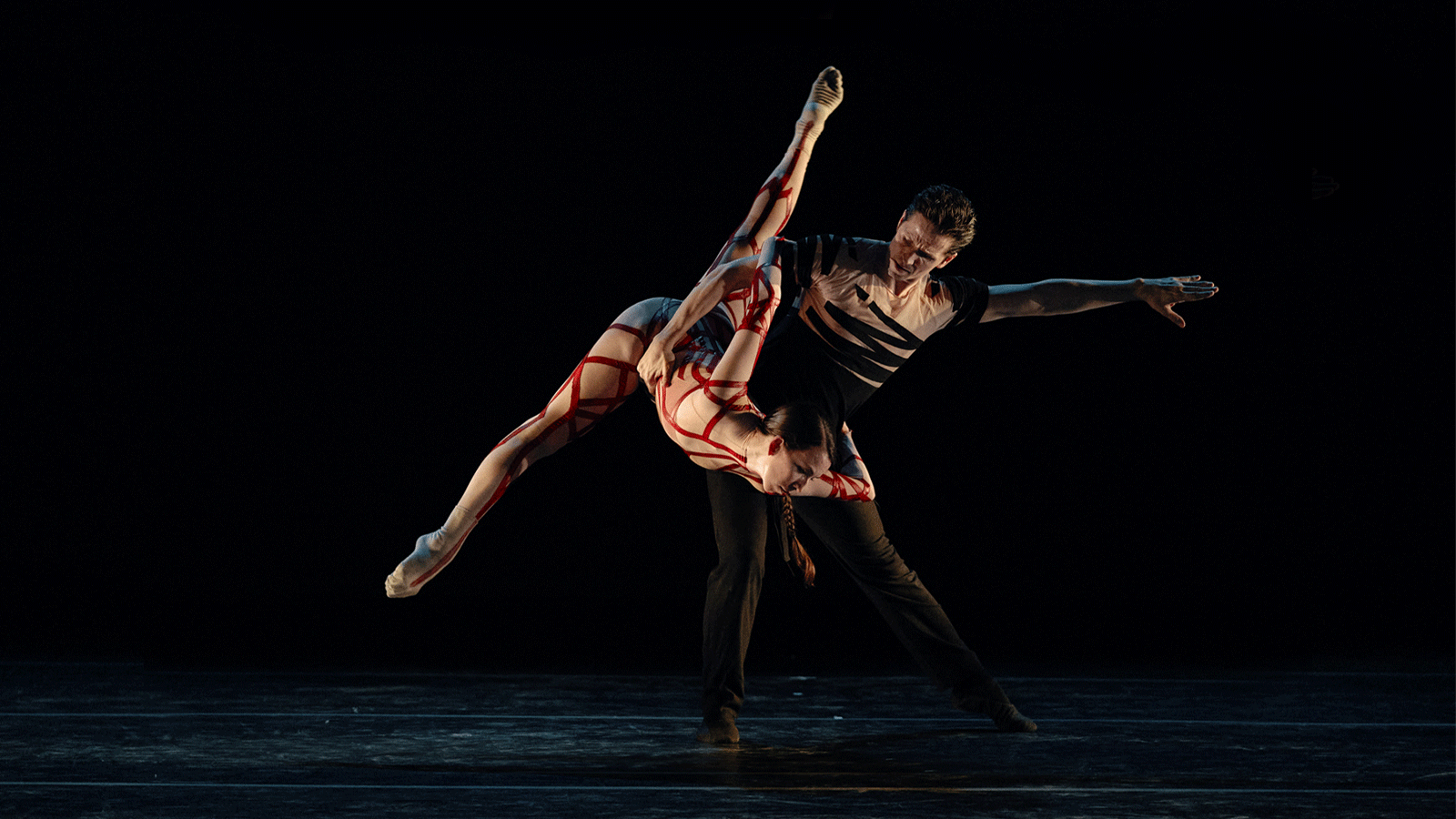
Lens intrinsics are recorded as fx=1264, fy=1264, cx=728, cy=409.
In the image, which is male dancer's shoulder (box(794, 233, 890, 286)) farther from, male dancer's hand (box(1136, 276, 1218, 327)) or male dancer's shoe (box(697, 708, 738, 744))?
male dancer's shoe (box(697, 708, 738, 744))

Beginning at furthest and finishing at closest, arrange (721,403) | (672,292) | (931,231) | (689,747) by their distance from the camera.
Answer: (672,292)
(689,747)
(931,231)
(721,403)

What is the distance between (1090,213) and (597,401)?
2428 millimetres

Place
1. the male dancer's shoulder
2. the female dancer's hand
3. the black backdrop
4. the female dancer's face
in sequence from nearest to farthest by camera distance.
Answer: the female dancer's face, the female dancer's hand, the male dancer's shoulder, the black backdrop

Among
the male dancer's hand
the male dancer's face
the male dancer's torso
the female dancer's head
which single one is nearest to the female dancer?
the female dancer's head

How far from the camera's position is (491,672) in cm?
365

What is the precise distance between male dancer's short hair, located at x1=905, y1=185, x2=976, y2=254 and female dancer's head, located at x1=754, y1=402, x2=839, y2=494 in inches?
18.2

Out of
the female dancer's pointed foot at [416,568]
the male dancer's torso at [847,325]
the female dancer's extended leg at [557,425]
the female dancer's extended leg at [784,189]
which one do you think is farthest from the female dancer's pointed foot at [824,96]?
the female dancer's pointed foot at [416,568]

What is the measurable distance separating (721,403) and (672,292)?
216cm

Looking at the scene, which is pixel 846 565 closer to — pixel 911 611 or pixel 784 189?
pixel 911 611

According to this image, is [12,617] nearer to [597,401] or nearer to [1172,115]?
[597,401]

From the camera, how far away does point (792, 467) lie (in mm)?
2270

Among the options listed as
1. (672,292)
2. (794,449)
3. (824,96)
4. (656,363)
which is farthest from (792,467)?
(672,292)

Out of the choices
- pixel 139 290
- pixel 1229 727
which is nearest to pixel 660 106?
pixel 139 290

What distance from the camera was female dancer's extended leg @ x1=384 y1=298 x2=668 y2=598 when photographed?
2.65 meters
